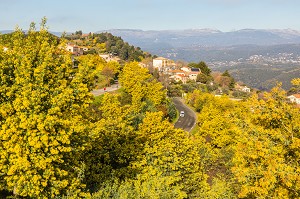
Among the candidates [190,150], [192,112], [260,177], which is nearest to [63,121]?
[260,177]

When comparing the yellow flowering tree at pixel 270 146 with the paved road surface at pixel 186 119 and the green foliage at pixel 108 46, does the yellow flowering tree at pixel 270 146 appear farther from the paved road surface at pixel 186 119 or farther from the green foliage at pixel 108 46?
the green foliage at pixel 108 46

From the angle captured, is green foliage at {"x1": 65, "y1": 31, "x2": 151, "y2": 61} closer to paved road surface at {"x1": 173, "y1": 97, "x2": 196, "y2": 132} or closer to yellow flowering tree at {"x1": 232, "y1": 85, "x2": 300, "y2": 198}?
paved road surface at {"x1": 173, "y1": 97, "x2": 196, "y2": 132}

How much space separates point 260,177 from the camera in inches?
571

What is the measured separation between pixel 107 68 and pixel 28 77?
63.3 m

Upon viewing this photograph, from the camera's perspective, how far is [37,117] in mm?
12000

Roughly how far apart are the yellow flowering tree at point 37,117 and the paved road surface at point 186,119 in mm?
44868

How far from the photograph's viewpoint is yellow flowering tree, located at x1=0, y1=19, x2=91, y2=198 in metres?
11.9

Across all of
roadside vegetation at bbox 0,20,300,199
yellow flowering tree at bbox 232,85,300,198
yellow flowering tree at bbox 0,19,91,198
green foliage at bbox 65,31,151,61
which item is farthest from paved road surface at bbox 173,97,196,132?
green foliage at bbox 65,31,151,61

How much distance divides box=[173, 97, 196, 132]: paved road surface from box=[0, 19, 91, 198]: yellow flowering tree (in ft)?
147

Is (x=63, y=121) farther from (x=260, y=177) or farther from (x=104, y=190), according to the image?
(x=260, y=177)

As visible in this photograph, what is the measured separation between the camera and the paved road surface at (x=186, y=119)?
5950cm

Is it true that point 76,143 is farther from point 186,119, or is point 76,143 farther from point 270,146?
point 186,119

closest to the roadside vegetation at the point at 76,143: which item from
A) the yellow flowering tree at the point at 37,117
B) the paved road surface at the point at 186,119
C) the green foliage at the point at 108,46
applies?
the yellow flowering tree at the point at 37,117

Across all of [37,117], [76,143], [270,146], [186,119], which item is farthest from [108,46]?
[37,117]
